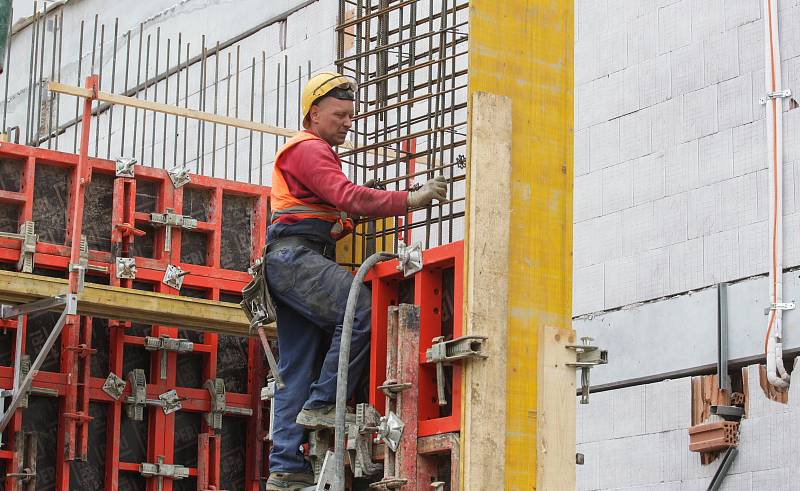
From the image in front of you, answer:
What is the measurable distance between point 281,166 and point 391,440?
1.89m

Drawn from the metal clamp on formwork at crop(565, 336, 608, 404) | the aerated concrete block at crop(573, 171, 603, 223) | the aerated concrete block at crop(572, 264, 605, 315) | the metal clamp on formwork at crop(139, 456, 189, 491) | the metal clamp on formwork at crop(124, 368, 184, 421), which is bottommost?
the metal clamp on formwork at crop(139, 456, 189, 491)

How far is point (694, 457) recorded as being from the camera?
Answer: 40.2ft

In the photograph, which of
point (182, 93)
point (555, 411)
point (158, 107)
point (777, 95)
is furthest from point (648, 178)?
point (182, 93)

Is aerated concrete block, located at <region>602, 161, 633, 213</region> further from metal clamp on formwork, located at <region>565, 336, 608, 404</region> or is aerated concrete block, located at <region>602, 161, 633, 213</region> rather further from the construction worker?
metal clamp on formwork, located at <region>565, 336, 608, 404</region>

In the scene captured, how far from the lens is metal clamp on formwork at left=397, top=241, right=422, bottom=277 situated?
8.61 m

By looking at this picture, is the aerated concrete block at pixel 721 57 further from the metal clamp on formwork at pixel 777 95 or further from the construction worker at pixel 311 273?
the construction worker at pixel 311 273

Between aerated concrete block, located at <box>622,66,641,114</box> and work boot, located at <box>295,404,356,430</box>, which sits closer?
work boot, located at <box>295,404,356,430</box>

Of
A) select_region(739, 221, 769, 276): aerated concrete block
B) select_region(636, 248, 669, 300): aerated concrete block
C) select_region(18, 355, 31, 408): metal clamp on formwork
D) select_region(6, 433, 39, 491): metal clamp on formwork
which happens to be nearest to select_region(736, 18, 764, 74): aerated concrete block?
select_region(739, 221, 769, 276): aerated concrete block

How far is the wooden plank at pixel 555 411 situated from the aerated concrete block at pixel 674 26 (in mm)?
5481

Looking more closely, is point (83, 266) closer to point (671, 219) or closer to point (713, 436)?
point (671, 219)

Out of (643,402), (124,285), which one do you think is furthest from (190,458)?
(643,402)

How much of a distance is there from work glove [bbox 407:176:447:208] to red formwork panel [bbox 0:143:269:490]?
444 centimetres

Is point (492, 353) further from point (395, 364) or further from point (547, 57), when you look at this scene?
point (547, 57)

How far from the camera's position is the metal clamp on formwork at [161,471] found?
1216 centimetres
